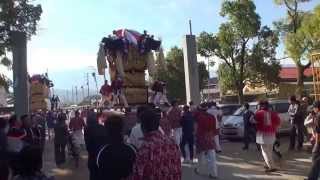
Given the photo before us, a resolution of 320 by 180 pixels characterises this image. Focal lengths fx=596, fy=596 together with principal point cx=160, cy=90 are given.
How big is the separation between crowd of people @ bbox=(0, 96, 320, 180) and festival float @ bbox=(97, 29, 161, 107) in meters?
1.20

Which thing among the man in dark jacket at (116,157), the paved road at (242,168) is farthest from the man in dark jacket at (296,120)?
the man in dark jacket at (116,157)

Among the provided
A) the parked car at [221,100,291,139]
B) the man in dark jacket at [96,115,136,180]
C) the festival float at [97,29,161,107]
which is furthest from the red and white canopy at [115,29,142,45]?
the man in dark jacket at [96,115,136,180]

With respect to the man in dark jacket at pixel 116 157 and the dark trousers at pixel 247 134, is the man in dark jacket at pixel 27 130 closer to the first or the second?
the man in dark jacket at pixel 116 157

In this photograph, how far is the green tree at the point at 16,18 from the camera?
1068 inches

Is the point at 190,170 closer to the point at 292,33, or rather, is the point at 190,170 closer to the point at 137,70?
the point at 137,70

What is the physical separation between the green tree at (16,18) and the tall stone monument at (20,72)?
31.2 feet

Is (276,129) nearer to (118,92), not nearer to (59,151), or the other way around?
(59,151)

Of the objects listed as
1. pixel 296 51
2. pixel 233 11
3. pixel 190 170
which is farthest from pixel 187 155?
pixel 296 51

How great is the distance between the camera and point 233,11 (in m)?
41.1

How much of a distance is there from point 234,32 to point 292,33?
18.2ft

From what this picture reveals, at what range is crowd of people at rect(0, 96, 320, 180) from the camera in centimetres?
621

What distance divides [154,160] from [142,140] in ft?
1.18

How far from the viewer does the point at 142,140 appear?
668 centimetres

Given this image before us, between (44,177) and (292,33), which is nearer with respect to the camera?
(44,177)
